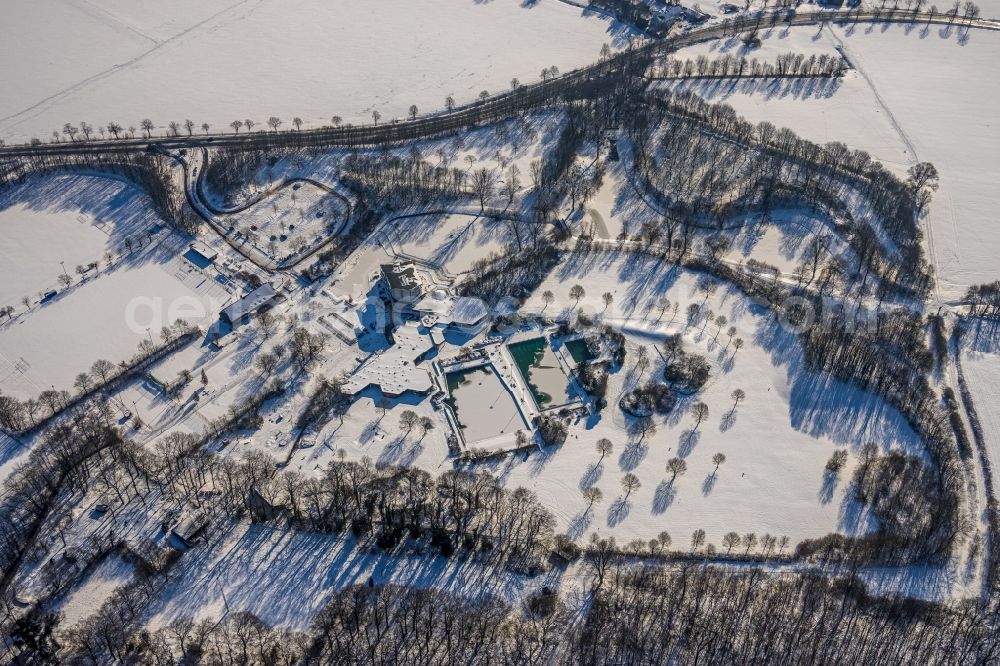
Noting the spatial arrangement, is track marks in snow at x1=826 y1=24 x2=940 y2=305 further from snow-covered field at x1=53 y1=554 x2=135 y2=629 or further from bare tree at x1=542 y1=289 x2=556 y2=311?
snow-covered field at x1=53 y1=554 x2=135 y2=629

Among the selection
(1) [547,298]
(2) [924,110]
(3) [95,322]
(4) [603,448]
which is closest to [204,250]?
(3) [95,322]

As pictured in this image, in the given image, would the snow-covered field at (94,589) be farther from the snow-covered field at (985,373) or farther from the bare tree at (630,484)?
the snow-covered field at (985,373)

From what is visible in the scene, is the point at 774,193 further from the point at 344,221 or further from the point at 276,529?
the point at 276,529

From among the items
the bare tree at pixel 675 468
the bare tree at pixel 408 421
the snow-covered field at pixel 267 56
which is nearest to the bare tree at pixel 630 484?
the bare tree at pixel 675 468

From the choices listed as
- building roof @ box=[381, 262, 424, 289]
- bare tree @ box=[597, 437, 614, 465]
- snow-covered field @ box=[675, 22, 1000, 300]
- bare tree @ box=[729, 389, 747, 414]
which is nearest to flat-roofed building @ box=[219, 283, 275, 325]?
building roof @ box=[381, 262, 424, 289]

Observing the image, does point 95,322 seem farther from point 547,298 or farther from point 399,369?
point 547,298

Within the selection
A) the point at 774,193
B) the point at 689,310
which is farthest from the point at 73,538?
the point at 774,193
